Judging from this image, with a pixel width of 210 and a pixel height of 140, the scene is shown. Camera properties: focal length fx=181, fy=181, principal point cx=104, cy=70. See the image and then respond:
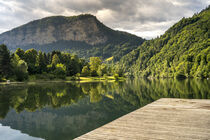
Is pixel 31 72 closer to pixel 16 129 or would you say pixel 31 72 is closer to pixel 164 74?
pixel 16 129

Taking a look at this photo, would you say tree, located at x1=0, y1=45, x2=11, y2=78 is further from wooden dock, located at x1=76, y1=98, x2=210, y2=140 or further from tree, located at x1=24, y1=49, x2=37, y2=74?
wooden dock, located at x1=76, y1=98, x2=210, y2=140

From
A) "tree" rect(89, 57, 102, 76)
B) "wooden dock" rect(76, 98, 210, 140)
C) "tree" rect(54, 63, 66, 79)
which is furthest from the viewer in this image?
"tree" rect(89, 57, 102, 76)

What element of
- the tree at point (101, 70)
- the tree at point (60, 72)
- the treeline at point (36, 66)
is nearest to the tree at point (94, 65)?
the treeline at point (36, 66)

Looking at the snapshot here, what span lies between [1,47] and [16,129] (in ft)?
222

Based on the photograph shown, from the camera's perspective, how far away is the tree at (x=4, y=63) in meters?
65.5

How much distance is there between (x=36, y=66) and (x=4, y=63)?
1532 centimetres

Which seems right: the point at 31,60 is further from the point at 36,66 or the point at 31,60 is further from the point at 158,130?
the point at 158,130

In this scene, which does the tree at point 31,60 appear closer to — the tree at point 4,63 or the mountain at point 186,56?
→ the tree at point 4,63

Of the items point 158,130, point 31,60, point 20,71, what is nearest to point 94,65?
point 31,60

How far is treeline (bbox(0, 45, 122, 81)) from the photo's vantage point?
67.4 metres

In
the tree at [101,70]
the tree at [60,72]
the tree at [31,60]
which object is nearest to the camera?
the tree at [31,60]

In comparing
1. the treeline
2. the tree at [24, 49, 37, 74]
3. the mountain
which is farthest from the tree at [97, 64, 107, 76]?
the mountain

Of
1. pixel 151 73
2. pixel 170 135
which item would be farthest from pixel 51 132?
pixel 151 73

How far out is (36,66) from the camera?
80062mm
